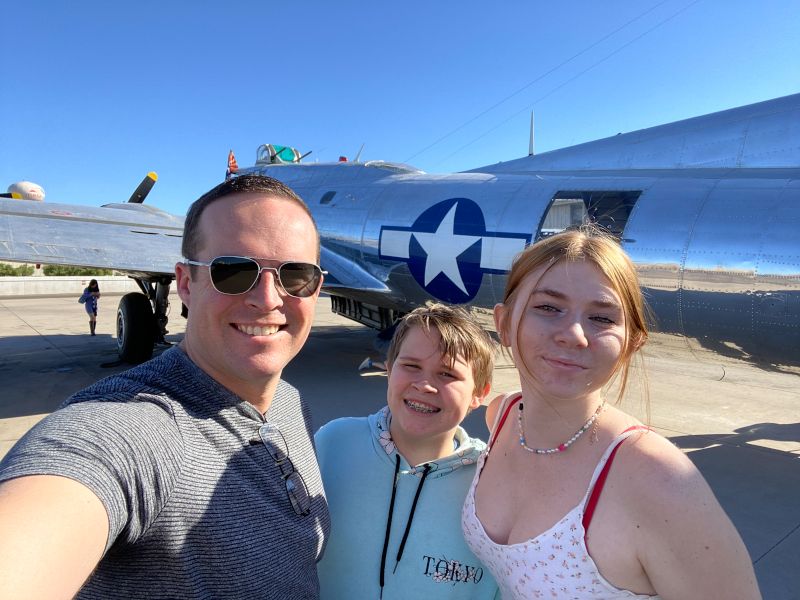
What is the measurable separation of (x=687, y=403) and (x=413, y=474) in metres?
7.63

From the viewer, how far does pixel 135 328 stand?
9461mm

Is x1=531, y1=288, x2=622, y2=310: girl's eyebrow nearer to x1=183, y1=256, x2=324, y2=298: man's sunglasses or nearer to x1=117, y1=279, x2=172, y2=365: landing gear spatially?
x1=183, y1=256, x2=324, y2=298: man's sunglasses

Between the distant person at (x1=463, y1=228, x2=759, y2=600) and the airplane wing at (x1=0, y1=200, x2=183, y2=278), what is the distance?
7138 millimetres

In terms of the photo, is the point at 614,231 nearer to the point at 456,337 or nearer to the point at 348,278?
the point at 456,337

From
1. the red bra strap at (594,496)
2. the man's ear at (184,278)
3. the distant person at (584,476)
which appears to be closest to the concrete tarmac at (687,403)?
the distant person at (584,476)

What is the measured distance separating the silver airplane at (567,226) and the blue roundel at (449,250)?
0.02m

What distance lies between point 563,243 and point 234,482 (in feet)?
3.90

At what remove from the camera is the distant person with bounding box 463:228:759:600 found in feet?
3.99

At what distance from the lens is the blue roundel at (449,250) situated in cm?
729

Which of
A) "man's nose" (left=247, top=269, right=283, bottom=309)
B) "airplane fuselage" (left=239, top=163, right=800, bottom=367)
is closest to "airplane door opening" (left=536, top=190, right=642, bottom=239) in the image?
"airplane fuselage" (left=239, top=163, right=800, bottom=367)

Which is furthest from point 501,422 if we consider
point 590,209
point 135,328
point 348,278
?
point 135,328

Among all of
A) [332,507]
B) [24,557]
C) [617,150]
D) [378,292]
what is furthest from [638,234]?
[24,557]

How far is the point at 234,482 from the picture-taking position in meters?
1.29

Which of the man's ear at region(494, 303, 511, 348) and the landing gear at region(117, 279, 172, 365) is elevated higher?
the man's ear at region(494, 303, 511, 348)
